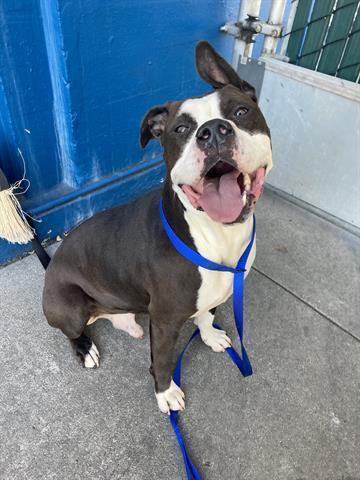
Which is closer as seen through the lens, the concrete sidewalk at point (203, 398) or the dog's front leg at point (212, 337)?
the concrete sidewalk at point (203, 398)

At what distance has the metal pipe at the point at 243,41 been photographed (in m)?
3.16

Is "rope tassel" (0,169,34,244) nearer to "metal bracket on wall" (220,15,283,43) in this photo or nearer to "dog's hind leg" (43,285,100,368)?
"dog's hind leg" (43,285,100,368)

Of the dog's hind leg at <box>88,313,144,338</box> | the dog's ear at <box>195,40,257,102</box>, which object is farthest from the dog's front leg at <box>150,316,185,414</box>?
the dog's ear at <box>195,40,257,102</box>

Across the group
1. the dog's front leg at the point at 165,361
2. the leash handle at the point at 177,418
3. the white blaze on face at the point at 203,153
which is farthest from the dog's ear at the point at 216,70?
the leash handle at the point at 177,418

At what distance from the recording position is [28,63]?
8.04ft

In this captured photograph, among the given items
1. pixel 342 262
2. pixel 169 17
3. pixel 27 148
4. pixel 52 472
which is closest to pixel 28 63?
pixel 27 148

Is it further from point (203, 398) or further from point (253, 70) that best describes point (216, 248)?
point (253, 70)

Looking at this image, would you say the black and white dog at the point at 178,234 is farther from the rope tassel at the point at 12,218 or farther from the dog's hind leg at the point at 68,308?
the rope tassel at the point at 12,218

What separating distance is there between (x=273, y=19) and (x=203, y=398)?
2.92 m

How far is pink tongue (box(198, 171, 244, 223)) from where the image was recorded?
152cm

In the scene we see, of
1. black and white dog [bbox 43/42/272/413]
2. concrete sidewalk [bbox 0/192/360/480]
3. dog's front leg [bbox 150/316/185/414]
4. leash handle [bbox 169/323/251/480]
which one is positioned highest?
black and white dog [bbox 43/42/272/413]

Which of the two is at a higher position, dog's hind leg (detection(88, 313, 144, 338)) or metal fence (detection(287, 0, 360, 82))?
metal fence (detection(287, 0, 360, 82))

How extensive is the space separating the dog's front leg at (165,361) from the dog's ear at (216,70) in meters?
1.16

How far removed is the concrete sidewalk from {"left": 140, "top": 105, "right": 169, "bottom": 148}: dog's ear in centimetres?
128
